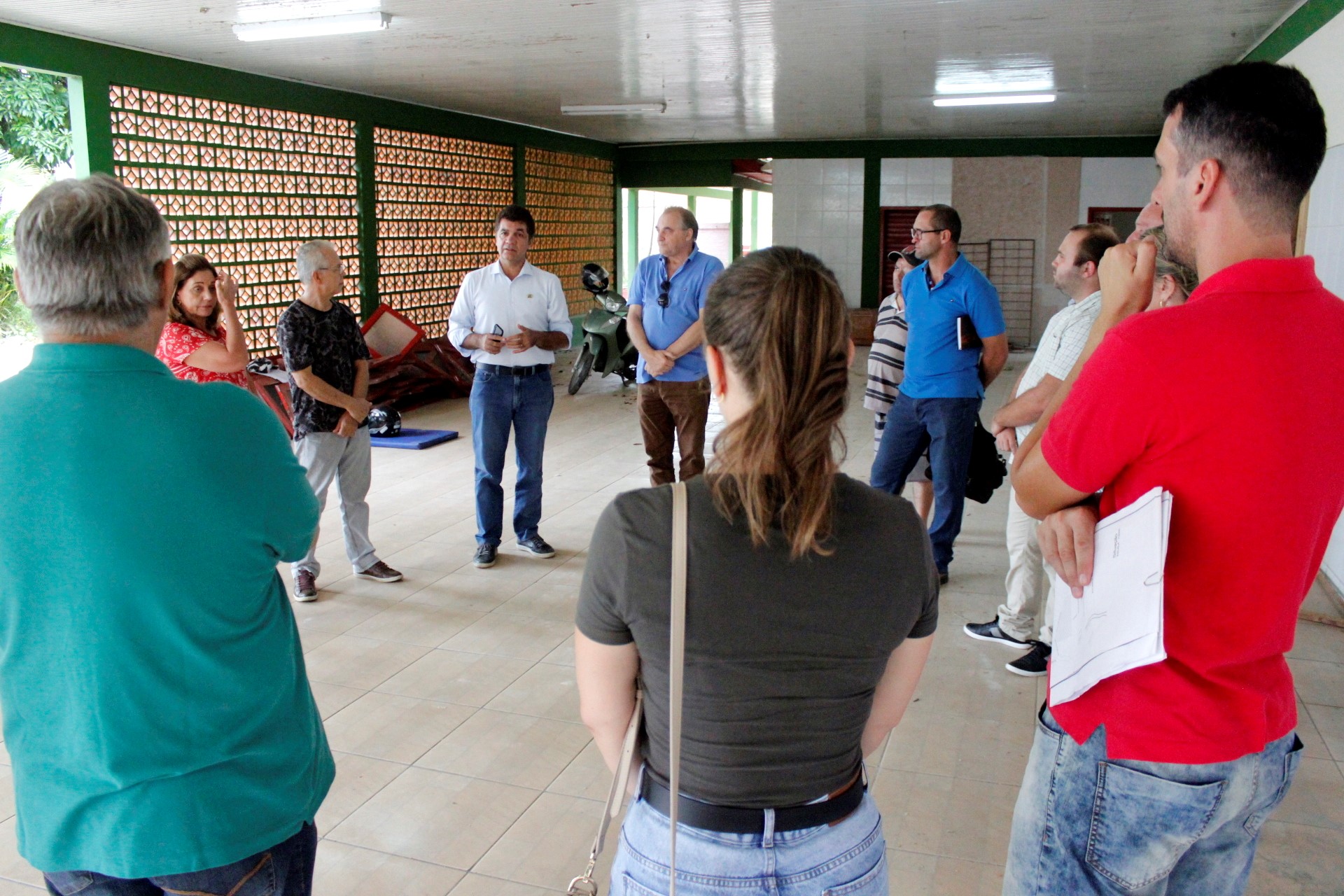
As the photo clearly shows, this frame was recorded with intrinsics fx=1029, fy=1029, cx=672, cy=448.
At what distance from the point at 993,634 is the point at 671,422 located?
6.74 ft

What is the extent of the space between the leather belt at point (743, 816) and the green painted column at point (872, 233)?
1429 centimetres

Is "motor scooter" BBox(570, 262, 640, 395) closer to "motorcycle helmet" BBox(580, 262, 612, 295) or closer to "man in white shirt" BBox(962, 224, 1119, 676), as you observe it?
"motorcycle helmet" BBox(580, 262, 612, 295)

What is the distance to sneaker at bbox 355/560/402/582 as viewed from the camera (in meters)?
4.82

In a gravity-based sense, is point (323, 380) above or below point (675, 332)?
below

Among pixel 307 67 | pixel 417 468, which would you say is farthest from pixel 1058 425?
pixel 307 67

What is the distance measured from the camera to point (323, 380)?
443 centimetres

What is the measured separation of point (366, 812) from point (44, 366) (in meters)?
1.93

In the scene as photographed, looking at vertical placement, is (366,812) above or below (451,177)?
below

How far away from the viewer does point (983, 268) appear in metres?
14.9

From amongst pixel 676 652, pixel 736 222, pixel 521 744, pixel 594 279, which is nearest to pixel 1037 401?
pixel 521 744

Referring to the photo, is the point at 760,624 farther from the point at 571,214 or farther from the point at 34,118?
the point at 571,214

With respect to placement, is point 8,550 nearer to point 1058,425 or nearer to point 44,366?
point 44,366

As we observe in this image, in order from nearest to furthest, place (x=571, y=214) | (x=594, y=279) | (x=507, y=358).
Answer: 1. (x=507, y=358)
2. (x=594, y=279)
3. (x=571, y=214)

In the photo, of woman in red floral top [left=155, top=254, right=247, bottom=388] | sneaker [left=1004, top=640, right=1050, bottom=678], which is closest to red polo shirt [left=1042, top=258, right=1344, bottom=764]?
sneaker [left=1004, top=640, right=1050, bottom=678]
